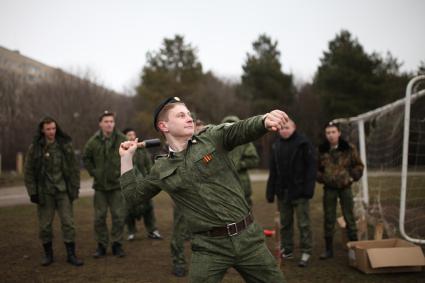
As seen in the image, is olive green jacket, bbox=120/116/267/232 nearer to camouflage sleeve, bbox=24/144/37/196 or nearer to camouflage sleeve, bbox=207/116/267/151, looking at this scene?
camouflage sleeve, bbox=207/116/267/151

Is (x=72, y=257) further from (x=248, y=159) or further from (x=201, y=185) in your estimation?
(x=201, y=185)

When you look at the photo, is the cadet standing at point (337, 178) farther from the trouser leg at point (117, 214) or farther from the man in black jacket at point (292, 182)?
the trouser leg at point (117, 214)

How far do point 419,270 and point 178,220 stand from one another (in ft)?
11.9

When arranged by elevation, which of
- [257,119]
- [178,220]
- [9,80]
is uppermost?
[9,80]

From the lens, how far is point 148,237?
8281 millimetres

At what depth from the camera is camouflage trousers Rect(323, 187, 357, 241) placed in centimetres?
623

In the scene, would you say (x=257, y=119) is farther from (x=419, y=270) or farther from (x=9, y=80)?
(x=9, y=80)

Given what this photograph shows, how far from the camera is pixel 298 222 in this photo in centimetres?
597

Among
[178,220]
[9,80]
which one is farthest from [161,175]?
[9,80]

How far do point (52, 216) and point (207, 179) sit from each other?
4.42 meters

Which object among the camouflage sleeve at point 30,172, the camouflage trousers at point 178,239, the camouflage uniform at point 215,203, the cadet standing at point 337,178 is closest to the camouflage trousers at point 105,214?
the camouflage sleeve at point 30,172

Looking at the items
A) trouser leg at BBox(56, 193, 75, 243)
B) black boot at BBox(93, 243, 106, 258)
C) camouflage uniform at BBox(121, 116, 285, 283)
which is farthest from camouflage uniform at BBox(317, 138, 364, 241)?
trouser leg at BBox(56, 193, 75, 243)

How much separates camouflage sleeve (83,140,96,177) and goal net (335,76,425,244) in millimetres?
5344

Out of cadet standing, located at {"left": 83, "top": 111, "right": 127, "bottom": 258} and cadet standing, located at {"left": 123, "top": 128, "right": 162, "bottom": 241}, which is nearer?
cadet standing, located at {"left": 83, "top": 111, "right": 127, "bottom": 258}
